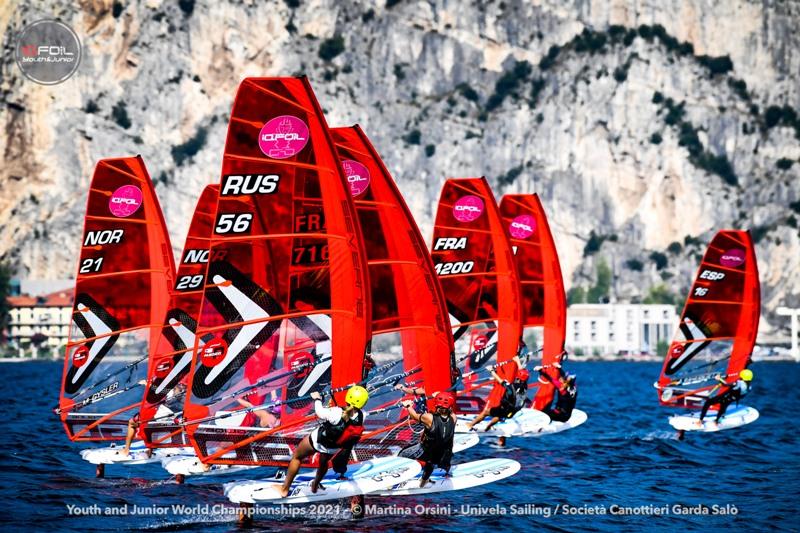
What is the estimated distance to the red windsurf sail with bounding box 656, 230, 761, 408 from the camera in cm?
3238

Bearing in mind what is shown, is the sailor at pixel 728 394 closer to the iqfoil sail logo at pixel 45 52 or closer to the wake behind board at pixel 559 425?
the wake behind board at pixel 559 425

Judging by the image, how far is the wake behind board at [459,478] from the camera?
17.3 m

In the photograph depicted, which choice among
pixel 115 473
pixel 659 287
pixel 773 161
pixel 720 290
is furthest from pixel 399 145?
pixel 115 473

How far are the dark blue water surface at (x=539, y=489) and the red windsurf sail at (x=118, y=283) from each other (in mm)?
2060

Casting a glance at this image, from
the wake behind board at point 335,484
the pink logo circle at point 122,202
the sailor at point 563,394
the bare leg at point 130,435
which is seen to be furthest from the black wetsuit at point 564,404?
the wake behind board at point 335,484

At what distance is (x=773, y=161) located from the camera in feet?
493

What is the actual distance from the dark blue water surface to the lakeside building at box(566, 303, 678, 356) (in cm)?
10182

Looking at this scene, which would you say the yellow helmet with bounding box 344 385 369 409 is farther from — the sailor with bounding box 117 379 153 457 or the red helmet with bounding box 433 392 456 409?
the sailor with bounding box 117 379 153 457

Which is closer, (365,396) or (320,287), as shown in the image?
(365,396)

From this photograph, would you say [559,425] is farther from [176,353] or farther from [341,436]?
[341,436]

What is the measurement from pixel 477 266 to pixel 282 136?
12272 mm

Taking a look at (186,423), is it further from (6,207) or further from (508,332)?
(6,207)

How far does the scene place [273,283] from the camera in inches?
689

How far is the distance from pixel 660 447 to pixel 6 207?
116 metres
